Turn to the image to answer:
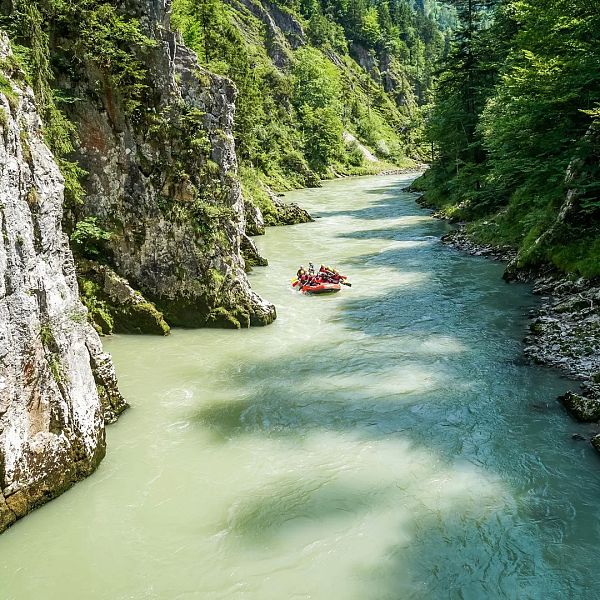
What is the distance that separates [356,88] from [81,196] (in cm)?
10829

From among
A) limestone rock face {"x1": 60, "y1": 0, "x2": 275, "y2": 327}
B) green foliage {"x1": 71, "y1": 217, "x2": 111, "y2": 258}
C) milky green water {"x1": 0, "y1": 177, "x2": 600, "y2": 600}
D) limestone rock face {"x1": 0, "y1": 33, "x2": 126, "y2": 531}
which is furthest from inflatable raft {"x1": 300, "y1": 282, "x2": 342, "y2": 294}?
limestone rock face {"x1": 0, "y1": 33, "x2": 126, "y2": 531}

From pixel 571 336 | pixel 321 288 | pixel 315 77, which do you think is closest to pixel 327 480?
pixel 571 336

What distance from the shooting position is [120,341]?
15438 millimetres

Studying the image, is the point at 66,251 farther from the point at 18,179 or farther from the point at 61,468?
the point at 61,468

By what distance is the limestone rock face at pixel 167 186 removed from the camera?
15117 millimetres

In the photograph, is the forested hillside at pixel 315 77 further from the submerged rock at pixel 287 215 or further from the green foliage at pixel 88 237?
the green foliage at pixel 88 237

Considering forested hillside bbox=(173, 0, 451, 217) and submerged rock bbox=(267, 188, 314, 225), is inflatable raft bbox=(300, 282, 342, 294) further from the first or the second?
submerged rock bbox=(267, 188, 314, 225)

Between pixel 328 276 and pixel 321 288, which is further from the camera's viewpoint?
pixel 328 276

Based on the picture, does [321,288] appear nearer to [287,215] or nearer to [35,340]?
[35,340]

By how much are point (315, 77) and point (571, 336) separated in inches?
3187

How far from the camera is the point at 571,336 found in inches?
560

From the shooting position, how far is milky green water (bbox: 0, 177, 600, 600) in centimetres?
731

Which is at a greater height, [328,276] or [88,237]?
[88,237]

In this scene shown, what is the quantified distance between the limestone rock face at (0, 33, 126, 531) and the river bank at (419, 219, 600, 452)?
9.14 metres
